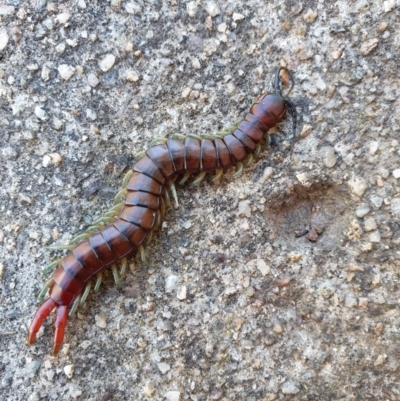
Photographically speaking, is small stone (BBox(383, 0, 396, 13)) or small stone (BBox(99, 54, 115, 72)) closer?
small stone (BBox(383, 0, 396, 13))

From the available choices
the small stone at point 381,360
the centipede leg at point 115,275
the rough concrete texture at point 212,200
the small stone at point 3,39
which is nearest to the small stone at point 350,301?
the rough concrete texture at point 212,200

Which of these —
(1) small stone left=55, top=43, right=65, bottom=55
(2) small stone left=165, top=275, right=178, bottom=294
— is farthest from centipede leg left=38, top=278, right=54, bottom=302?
(1) small stone left=55, top=43, right=65, bottom=55

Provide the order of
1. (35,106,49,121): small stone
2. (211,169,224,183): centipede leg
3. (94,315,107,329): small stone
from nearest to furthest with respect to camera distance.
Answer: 1. (94,315,107,329): small stone
2. (211,169,224,183): centipede leg
3. (35,106,49,121): small stone

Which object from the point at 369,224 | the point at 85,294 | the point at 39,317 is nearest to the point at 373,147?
the point at 369,224

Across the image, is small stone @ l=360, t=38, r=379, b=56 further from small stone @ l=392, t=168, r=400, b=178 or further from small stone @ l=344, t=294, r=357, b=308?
small stone @ l=344, t=294, r=357, b=308

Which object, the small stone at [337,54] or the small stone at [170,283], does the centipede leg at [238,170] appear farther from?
the small stone at [337,54]

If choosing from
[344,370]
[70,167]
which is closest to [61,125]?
[70,167]

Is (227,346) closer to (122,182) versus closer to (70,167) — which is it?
(122,182)

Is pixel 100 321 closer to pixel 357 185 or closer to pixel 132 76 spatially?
pixel 132 76
